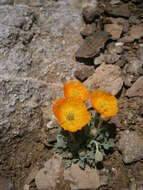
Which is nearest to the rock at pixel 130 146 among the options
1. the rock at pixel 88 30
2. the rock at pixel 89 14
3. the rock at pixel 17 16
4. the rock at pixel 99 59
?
the rock at pixel 99 59

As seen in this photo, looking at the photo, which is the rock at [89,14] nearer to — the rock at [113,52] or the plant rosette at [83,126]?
the rock at [113,52]

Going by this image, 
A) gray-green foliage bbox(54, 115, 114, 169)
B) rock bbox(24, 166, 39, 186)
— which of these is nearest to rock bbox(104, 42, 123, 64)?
gray-green foliage bbox(54, 115, 114, 169)

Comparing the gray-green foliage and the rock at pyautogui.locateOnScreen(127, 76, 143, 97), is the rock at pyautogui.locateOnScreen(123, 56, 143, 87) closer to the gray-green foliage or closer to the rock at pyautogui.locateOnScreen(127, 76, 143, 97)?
the rock at pyautogui.locateOnScreen(127, 76, 143, 97)

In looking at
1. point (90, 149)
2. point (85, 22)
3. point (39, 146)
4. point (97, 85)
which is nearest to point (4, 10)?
point (85, 22)

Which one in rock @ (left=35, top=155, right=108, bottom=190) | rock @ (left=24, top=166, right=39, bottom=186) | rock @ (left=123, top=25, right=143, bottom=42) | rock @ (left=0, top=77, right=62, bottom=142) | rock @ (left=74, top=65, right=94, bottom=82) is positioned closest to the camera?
rock @ (left=35, top=155, right=108, bottom=190)

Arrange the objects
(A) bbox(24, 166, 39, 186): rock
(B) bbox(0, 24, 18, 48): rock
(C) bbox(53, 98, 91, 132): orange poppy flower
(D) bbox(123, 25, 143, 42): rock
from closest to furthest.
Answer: (C) bbox(53, 98, 91, 132): orange poppy flower
(A) bbox(24, 166, 39, 186): rock
(B) bbox(0, 24, 18, 48): rock
(D) bbox(123, 25, 143, 42): rock

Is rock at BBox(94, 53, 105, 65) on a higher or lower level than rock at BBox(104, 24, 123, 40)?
lower
